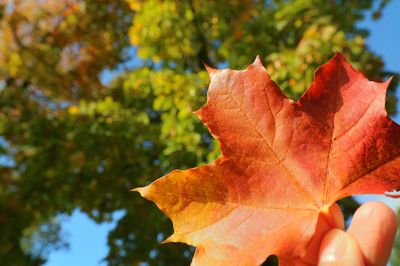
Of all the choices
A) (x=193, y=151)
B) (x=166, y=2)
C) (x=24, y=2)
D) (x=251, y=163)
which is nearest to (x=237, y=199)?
(x=251, y=163)

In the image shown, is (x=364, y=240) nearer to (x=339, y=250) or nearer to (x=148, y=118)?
(x=339, y=250)

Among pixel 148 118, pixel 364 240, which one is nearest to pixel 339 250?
pixel 364 240

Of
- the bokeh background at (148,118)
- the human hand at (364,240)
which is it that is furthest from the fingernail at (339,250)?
the bokeh background at (148,118)

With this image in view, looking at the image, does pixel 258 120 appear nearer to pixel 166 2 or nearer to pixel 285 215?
pixel 285 215

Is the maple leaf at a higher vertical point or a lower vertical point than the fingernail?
higher

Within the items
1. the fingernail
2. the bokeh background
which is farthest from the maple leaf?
the bokeh background

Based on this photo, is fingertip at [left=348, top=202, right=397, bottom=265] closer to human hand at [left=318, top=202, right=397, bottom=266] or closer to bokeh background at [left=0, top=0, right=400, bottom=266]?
human hand at [left=318, top=202, right=397, bottom=266]
